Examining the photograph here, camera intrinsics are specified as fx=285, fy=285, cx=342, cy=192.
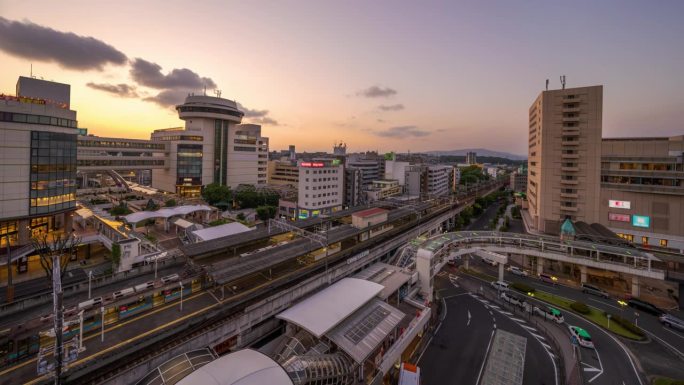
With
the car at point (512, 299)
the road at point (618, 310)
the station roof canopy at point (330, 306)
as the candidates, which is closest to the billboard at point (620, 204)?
the road at point (618, 310)

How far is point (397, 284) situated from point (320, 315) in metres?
14.3

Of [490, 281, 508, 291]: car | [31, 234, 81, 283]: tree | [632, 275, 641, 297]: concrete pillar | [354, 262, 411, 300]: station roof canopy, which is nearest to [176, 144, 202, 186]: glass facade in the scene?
[31, 234, 81, 283]: tree

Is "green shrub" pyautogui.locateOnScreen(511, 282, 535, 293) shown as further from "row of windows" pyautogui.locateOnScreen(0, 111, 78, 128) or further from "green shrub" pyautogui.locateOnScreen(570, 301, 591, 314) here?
"row of windows" pyautogui.locateOnScreen(0, 111, 78, 128)

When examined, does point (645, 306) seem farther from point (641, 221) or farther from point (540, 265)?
point (641, 221)

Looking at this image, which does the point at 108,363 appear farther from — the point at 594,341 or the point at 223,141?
the point at 223,141

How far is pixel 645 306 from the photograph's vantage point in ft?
135

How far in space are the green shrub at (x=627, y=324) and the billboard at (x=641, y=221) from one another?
1284 inches

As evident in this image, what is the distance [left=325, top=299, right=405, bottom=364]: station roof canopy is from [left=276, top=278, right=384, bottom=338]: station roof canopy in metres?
0.94

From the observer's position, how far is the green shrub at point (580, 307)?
40.0m

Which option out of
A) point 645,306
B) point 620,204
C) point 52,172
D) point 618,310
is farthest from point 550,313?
point 52,172

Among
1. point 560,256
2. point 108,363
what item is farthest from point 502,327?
point 108,363

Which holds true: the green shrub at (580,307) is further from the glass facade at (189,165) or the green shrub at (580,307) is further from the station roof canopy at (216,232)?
the glass facade at (189,165)

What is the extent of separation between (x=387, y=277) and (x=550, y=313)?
2264 cm

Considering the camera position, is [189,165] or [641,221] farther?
[189,165]
